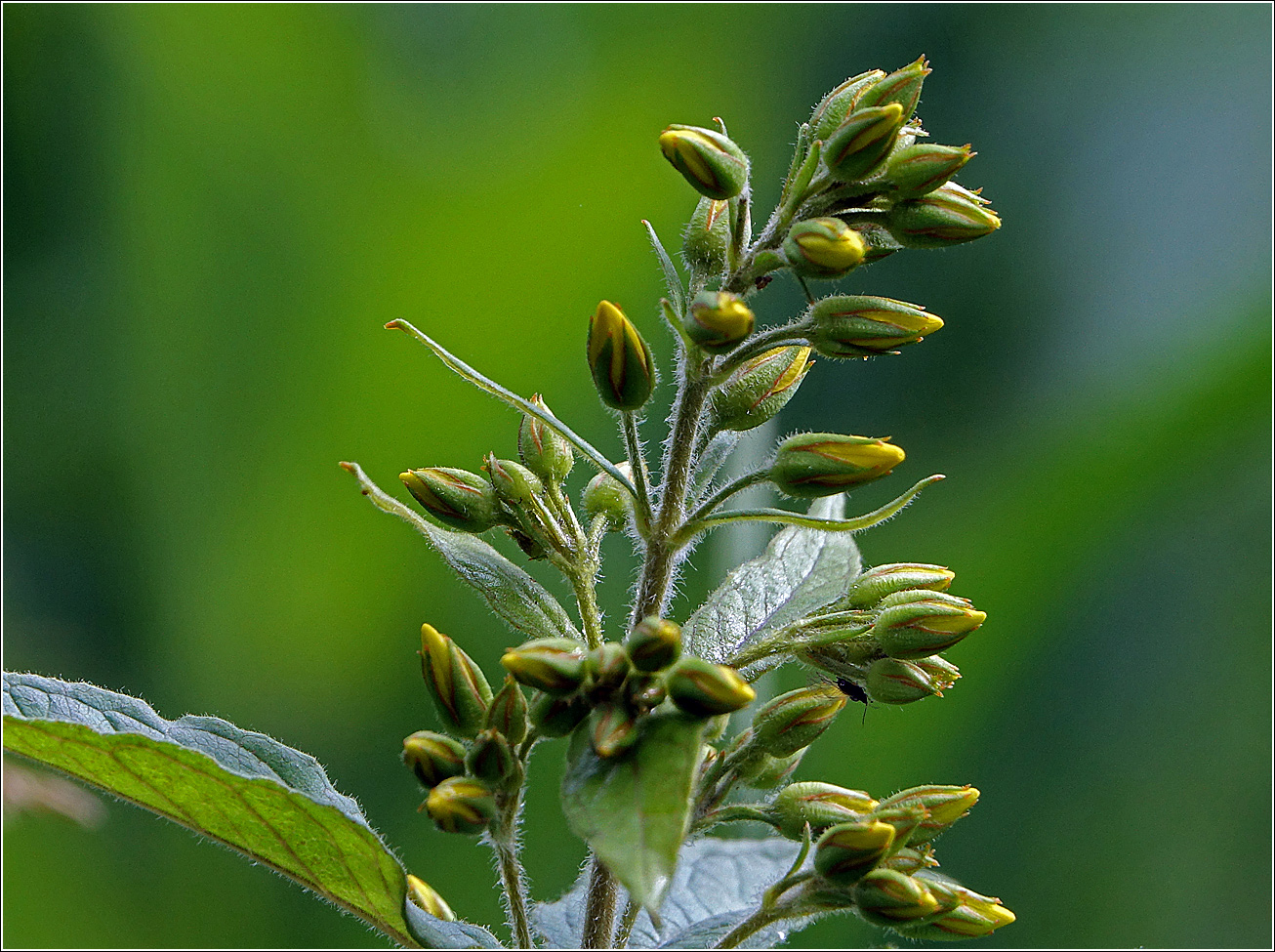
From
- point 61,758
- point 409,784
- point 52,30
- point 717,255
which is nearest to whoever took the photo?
point 61,758

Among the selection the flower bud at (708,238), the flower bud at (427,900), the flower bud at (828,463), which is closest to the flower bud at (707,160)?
the flower bud at (708,238)

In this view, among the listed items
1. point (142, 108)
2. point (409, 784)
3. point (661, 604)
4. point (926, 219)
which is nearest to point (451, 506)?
point (661, 604)

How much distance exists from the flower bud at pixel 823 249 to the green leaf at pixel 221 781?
52 cm

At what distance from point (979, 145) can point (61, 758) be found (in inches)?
95.8

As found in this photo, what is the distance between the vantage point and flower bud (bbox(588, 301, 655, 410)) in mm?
881

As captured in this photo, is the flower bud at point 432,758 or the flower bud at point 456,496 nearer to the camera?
the flower bud at point 432,758

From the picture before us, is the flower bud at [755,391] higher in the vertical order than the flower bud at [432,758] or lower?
higher

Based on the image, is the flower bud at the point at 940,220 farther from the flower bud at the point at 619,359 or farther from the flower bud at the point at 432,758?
the flower bud at the point at 432,758

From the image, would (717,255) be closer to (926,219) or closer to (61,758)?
(926,219)

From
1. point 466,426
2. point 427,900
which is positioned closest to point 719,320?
point 427,900

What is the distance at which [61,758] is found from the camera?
33.1 inches

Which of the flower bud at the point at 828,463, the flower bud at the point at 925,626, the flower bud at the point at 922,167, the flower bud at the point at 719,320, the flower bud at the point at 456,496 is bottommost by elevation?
the flower bud at the point at 925,626

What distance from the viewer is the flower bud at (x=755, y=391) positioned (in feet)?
3.01

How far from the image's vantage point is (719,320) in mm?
811
